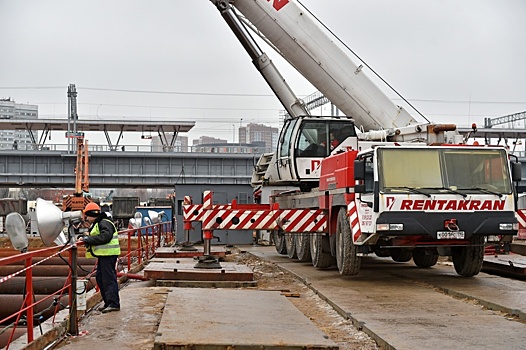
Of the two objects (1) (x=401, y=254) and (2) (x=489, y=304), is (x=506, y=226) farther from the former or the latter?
(1) (x=401, y=254)

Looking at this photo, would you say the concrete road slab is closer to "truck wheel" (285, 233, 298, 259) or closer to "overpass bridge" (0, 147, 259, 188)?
"truck wheel" (285, 233, 298, 259)

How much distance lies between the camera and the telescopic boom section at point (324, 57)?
17312mm

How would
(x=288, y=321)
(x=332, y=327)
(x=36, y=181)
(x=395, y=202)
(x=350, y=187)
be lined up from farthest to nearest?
(x=36, y=181), (x=350, y=187), (x=395, y=202), (x=332, y=327), (x=288, y=321)

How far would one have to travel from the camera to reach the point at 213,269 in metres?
14.6

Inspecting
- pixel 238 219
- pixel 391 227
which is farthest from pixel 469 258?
pixel 238 219

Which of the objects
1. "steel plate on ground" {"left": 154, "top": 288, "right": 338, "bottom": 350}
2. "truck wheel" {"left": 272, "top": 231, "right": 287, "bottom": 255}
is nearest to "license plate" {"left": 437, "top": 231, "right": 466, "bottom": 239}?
"steel plate on ground" {"left": 154, "top": 288, "right": 338, "bottom": 350}

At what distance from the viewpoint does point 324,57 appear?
17.4 m

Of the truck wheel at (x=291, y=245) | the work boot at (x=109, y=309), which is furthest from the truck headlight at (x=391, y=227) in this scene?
the truck wheel at (x=291, y=245)

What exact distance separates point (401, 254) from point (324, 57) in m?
5.04

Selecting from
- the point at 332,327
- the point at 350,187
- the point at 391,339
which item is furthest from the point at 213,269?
the point at 391,339

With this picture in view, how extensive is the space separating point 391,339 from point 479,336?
1097 mm

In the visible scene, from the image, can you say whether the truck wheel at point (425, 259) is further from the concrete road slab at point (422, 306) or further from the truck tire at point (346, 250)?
the truck tire at point (346, 250)

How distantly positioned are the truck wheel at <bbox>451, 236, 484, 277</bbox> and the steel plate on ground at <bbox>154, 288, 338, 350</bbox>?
4551 mm

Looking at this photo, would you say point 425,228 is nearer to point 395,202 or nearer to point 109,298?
point 395,202
